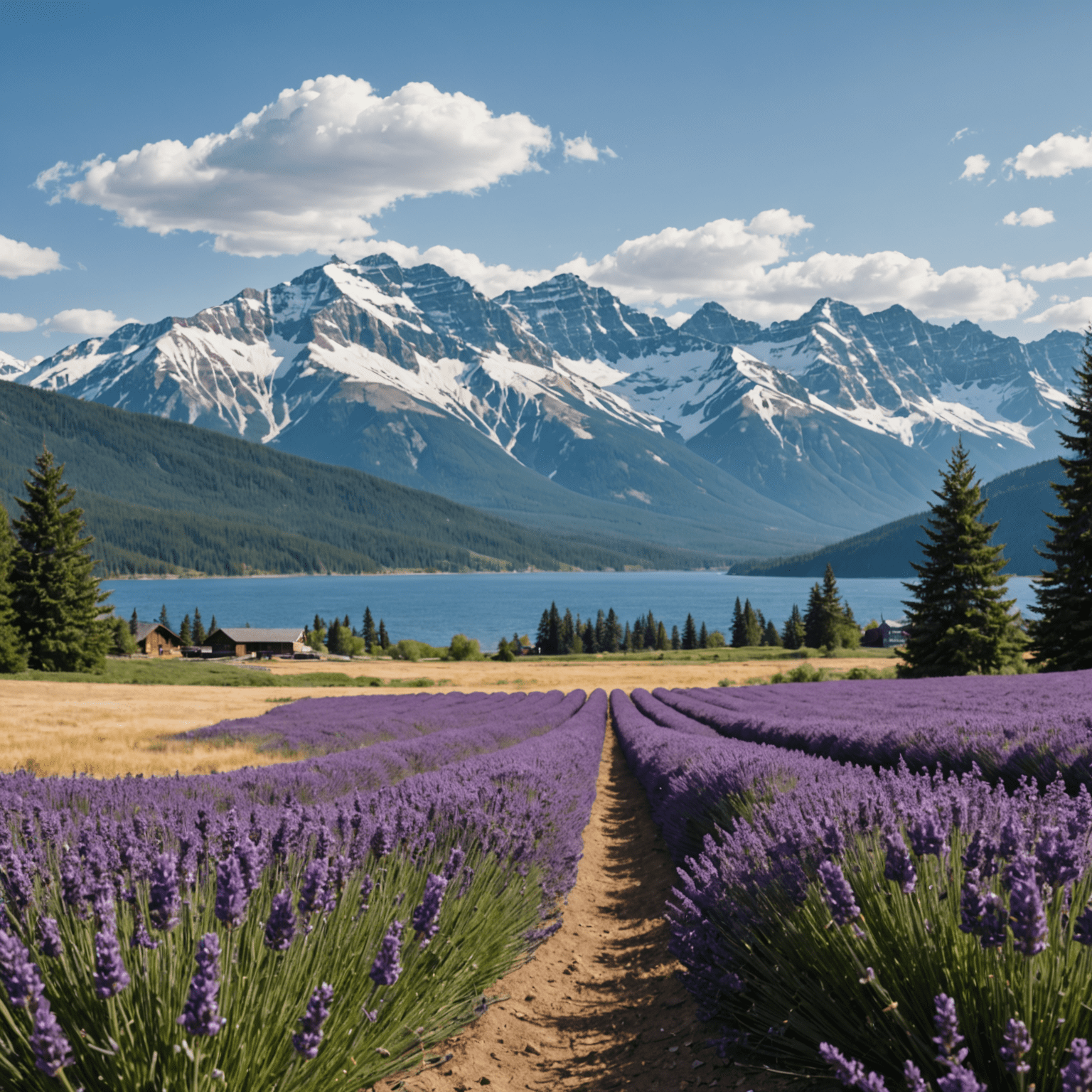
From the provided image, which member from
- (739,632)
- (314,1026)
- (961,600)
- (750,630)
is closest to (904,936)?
(314,1026)

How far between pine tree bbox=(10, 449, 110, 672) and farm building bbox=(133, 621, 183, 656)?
167 ft

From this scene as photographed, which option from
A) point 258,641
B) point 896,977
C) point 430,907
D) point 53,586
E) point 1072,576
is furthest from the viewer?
point 258,641

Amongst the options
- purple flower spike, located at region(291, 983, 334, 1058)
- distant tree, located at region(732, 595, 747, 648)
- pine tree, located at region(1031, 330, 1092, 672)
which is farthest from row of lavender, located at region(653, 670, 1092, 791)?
distant tree, located at region(732, 595, 747, 648)

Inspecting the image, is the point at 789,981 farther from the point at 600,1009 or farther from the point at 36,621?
the point at 36,621

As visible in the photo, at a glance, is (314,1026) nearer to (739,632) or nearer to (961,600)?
(961,600)

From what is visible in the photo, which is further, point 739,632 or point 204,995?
point 739,632

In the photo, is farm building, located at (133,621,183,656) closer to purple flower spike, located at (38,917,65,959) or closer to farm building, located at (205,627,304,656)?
farm building, located at (205,627,304,656)

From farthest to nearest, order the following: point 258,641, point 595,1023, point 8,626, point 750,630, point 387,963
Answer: point 258,641, point 750,630, point 8,626, point 595,1023, point 387,963

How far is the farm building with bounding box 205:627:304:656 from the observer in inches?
4018

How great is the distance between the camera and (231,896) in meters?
2.29

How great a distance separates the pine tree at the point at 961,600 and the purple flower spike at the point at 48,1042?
3381cm

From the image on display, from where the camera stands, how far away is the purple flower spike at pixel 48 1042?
165 cm

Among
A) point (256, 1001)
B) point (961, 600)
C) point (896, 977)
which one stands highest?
point (961, 600)

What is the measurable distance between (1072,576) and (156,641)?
3894 inches
